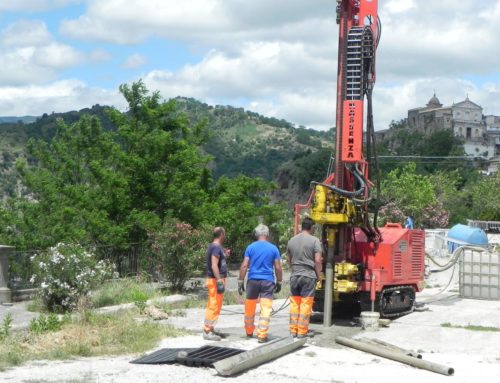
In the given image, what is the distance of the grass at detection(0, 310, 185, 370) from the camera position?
35.4 feet

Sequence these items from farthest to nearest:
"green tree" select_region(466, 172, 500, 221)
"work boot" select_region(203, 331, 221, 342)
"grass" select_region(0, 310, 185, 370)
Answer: "green tree" select_region(466, 172, 500, 221) < "work boot" select_region(203, 331, 221, 342) < "grass" select_region(0, 310, 185, 370)

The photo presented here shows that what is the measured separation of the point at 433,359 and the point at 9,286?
9426 millimetres

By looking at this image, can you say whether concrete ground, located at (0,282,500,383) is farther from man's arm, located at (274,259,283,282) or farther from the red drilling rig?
man's arm, located at (274,259,283,282)

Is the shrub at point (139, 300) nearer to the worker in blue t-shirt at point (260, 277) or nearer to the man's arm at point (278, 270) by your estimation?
the worker in blue t-shirt at point (260, 277)

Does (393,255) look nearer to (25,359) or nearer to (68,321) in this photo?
(68,321)

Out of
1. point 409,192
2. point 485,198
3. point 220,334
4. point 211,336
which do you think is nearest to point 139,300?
point 220,334

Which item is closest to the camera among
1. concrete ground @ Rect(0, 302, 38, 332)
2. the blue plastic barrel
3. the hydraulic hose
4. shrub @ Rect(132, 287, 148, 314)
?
concrete ground @ Rect(0, 302, 38, 332)

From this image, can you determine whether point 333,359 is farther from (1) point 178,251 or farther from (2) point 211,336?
(1) point 178,251

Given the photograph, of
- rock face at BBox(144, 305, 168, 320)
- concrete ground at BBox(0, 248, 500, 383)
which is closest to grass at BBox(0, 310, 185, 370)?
concrete ground at BBox(0, 248, 500, 383)

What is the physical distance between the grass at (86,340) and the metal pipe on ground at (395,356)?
275cm

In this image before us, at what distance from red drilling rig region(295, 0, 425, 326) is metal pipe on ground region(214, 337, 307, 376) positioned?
2.43 meters

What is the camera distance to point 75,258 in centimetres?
1555

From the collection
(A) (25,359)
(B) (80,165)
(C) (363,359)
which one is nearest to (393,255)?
(C) (363,359)

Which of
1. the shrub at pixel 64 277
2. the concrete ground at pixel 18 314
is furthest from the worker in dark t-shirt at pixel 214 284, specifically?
the shrub at pixel 64 277
